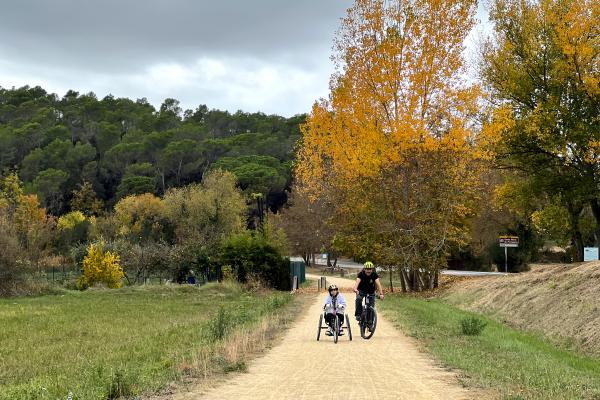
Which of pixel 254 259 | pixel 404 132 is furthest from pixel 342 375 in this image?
pixel 254 259

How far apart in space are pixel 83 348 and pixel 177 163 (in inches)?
3578

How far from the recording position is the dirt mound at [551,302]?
16.0m

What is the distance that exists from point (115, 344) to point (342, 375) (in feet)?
25.8

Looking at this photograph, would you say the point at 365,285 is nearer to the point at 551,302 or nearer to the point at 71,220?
the point at 551,302

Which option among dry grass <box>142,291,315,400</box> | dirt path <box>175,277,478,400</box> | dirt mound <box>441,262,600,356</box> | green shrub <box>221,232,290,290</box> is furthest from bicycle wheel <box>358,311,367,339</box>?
green shrub <box>221,232,290,290</box>

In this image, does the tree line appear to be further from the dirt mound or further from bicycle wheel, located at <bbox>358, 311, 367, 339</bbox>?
bicycle wheel, located at <bbox>358, 311, 367, 339</bbox>

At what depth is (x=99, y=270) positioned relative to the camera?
4259 centimetres

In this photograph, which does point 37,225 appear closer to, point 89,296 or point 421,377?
point 89,296

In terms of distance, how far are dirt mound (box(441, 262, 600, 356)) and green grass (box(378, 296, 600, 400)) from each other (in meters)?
0.75

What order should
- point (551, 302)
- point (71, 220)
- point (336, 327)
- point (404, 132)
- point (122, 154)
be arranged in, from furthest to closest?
point (122, 154)
point (71, 220)
point (404, 132)
point (551, 302)
point (336, 327)

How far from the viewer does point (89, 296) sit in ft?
116

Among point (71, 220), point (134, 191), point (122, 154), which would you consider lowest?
point (71, 220)

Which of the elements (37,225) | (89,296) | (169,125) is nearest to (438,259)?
(89,296)

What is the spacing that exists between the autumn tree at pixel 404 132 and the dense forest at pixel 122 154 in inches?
2496
